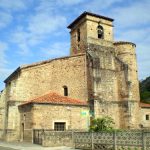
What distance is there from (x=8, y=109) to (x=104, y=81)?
11.0 metres

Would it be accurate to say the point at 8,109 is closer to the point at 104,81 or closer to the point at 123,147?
the point at 104,81

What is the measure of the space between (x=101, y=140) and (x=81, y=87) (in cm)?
1309

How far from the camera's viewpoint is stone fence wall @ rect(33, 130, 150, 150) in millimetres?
15663

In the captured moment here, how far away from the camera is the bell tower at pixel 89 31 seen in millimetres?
33125

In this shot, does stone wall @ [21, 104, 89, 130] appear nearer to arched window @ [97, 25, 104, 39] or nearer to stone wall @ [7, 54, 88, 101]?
stone wall @ [7, 54, 88, 101]

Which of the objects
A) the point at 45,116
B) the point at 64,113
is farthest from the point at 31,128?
the point at 64,113

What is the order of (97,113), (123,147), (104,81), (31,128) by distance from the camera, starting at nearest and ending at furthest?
(123,147) < (31,128) < (97,113) < (104,81)

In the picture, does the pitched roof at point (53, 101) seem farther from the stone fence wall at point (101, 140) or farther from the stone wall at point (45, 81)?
the stone fence wall at point (101, 140)

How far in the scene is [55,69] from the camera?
3159cm

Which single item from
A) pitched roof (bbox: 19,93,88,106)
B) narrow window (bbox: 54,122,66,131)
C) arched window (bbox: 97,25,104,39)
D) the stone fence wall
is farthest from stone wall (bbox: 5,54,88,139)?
the stone fence wall

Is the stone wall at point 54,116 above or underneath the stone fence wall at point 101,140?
above

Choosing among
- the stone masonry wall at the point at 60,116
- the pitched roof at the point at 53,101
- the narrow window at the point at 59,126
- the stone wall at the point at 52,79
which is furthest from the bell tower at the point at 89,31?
the narrow window at the point at 59,126

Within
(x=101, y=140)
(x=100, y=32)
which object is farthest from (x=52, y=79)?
(x=101, y=140)

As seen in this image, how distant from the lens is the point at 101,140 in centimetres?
1758
